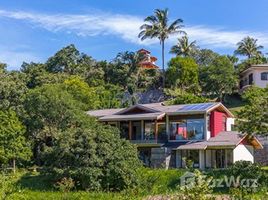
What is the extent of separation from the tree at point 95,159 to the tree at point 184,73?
3211 centimetres

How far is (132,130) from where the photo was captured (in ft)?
142

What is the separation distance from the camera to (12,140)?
116 ft

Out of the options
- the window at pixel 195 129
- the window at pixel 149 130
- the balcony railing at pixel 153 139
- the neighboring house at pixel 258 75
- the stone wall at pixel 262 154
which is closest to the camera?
the window at pixel 195 129

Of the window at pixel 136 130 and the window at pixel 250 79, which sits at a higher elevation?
the window at pixel 250 79

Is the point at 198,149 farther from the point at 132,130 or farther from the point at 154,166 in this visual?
the point at 132,130

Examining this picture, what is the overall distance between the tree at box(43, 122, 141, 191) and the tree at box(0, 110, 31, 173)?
7216 mm

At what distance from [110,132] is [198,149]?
34.6 feet

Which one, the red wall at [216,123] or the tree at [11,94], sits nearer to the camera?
the red wall at [216,123]

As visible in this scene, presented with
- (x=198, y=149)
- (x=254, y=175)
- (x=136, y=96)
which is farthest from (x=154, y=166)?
(x=136, y=96)

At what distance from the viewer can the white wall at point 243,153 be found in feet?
124

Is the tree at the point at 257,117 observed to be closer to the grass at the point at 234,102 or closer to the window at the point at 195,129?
the window at the point at 195,129

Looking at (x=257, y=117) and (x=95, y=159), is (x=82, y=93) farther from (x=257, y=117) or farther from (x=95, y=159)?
(x=257, y=117)

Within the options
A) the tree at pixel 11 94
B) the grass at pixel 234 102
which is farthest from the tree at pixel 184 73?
the tree at pixel 11 94

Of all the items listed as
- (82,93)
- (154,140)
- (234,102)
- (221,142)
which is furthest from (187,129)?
(234,102)
